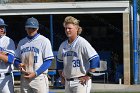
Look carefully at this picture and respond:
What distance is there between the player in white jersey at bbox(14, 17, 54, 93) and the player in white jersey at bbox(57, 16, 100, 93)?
0.36 metres

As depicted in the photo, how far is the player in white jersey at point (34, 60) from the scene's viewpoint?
6633 millimetres

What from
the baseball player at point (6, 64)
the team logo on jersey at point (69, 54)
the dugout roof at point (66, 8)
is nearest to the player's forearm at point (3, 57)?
the baseball player at point (6, 64)

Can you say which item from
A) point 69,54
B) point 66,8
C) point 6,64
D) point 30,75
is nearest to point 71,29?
point 69,54

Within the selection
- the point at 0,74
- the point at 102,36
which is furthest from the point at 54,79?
the point at 0,74

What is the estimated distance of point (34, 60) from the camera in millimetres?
6660

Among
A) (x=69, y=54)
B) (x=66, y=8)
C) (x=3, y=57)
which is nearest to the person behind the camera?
(x=69, y=54)

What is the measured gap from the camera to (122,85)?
1630 centimetres

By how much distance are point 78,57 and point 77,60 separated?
5 cm

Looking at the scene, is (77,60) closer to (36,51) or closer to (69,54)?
(69,54)

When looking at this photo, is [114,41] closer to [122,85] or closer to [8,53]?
[122,85]

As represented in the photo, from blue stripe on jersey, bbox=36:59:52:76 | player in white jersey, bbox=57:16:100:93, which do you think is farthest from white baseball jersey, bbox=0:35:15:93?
player in white jersey, bbox=57:16:100:93

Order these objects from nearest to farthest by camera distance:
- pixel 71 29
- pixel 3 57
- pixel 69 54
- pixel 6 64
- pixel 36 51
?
pixel 71 29, pixel 69 54, pixel 36 51, pixel 3 57, pixel 6 64

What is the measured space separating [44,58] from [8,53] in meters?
0.65

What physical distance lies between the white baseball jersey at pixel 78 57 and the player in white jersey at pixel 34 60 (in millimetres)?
346
